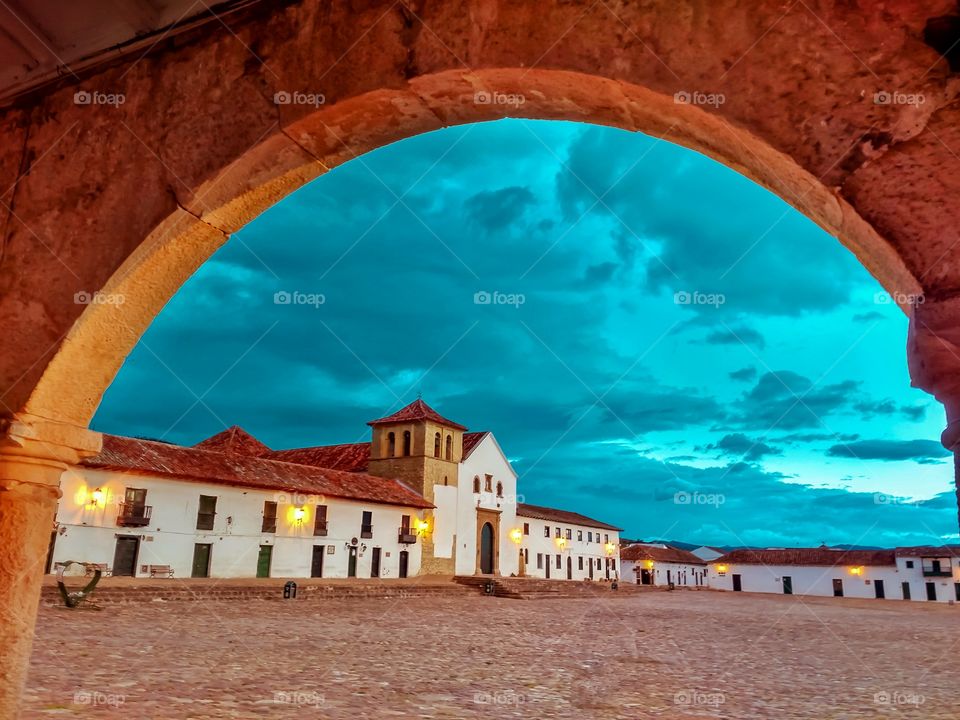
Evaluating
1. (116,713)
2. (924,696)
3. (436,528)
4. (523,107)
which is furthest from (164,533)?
(523,107)

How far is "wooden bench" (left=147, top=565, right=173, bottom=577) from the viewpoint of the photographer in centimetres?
2016

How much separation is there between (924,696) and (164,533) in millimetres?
19561

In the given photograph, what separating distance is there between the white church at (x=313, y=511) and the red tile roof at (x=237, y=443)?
69 mm

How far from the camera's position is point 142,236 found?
260 cm

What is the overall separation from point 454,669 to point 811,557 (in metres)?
51.1

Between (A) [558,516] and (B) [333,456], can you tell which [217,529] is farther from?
(A) [558,516]

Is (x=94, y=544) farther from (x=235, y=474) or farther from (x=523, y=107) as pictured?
(x=523, y=107)

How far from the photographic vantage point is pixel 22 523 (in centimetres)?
279

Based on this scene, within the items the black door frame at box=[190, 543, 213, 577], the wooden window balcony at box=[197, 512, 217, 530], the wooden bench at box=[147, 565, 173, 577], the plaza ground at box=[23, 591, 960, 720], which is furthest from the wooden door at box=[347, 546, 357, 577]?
the plaza ground at box=[23, 591, 960, 720]

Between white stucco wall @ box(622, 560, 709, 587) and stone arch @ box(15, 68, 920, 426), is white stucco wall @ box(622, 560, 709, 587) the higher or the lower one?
the lower one

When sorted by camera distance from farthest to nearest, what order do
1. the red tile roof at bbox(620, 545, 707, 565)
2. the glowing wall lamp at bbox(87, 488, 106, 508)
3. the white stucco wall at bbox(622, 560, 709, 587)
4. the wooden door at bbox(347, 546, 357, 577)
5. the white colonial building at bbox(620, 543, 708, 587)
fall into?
the white stucco wall at bbox(622, 560, 709, 587), the red tile roof at bbox(620, 545, 707, 565), the white colonial building at bbox(620, 543, 708, 587), the wooden door at bbox(347, 546, 357, 577), the glowing wall lamp at bbox(87, 488, 106, 508)

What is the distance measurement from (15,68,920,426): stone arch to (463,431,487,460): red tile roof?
3192 cm

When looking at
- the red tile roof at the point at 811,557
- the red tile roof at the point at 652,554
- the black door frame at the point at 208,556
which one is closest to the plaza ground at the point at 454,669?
the black door frame at the point at 208,556

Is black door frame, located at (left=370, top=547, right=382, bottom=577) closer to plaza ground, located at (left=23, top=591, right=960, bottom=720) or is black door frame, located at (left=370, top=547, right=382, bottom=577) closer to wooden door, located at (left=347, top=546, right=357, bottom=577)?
wooden door, located at (left=347, top=546, right=357, bottom=577)
